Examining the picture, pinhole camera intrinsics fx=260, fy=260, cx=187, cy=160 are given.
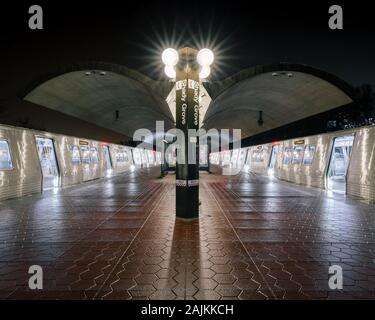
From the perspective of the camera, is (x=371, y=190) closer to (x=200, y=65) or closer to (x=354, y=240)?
(x=354, y=240)

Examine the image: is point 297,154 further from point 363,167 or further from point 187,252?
point 187,252

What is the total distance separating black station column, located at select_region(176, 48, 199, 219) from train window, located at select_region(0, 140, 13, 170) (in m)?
7.02

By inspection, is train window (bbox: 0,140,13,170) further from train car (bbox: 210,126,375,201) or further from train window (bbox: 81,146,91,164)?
train car (bbox: 210,126,375,201)

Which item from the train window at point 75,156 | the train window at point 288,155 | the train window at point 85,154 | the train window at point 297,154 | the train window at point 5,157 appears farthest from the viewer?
the train window at point 288,155

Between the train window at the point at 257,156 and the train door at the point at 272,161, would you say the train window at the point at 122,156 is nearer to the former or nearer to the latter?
the train window at the point at 257,156

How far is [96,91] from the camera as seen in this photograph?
64.3ft

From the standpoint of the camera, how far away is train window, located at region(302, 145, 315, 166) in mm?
13984

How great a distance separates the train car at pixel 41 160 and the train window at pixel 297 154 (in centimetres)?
1318

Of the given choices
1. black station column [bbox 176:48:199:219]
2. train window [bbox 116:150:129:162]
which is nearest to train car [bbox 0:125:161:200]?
train window [bbox 116:150:129:162]

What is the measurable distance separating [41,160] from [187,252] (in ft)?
39.6

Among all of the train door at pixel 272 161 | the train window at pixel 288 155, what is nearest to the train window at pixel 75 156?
the train window at pixel 288 155

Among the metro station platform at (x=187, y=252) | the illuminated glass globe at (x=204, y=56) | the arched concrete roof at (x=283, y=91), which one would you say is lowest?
the metro station platform at (x=187, y=252)

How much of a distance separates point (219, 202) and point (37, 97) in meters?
15.0

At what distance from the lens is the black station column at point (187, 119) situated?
21.1 feet
